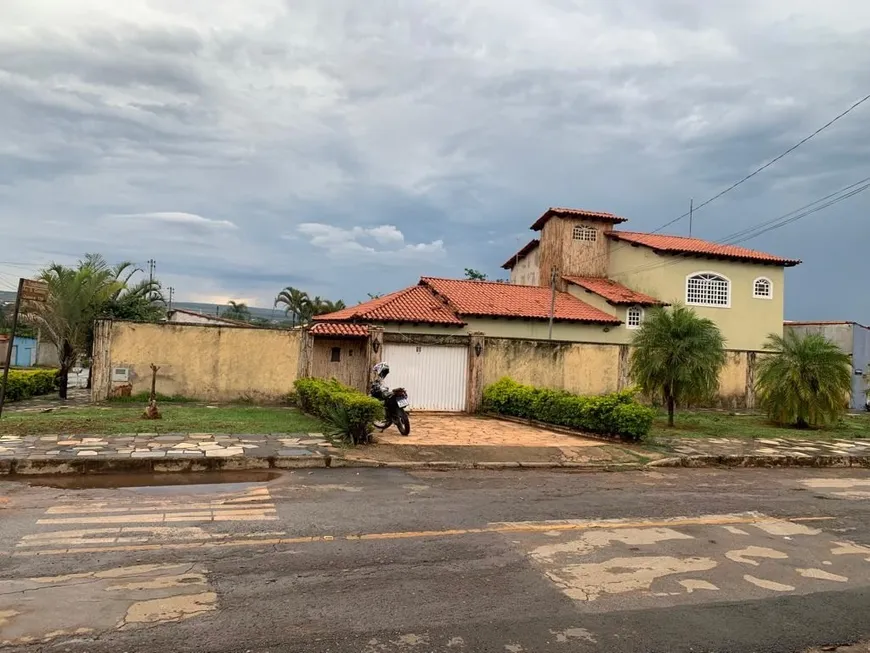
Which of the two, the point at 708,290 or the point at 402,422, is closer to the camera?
the point at 402,422

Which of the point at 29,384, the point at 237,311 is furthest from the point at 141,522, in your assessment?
the point at 237,311

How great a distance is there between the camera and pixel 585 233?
112ft

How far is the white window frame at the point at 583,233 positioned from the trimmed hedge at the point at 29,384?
79.2 feet

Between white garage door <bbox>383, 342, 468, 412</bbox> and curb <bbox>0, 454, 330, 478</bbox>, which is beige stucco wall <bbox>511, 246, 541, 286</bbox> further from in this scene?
curb <bbox>0, 454, 330, 478</bbox>

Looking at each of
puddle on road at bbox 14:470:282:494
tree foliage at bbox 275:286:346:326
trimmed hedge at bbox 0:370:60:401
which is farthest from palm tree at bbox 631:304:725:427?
tree foliage at bbox 275:286:346:326

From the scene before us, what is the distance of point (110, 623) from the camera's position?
4.10m

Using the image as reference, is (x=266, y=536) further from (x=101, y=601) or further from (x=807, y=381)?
(x=807, y=381)

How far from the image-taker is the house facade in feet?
66.0

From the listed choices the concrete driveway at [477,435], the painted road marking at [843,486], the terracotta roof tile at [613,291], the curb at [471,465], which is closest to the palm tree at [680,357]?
the concrete driveway at [477,435]

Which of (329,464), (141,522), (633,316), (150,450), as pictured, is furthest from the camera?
(633,316)

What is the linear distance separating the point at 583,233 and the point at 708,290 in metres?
6.77

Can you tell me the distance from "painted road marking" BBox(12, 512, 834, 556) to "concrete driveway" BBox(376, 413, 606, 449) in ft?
17.2

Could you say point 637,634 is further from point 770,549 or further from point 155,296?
point 155,296

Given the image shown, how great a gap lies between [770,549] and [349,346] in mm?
15612
